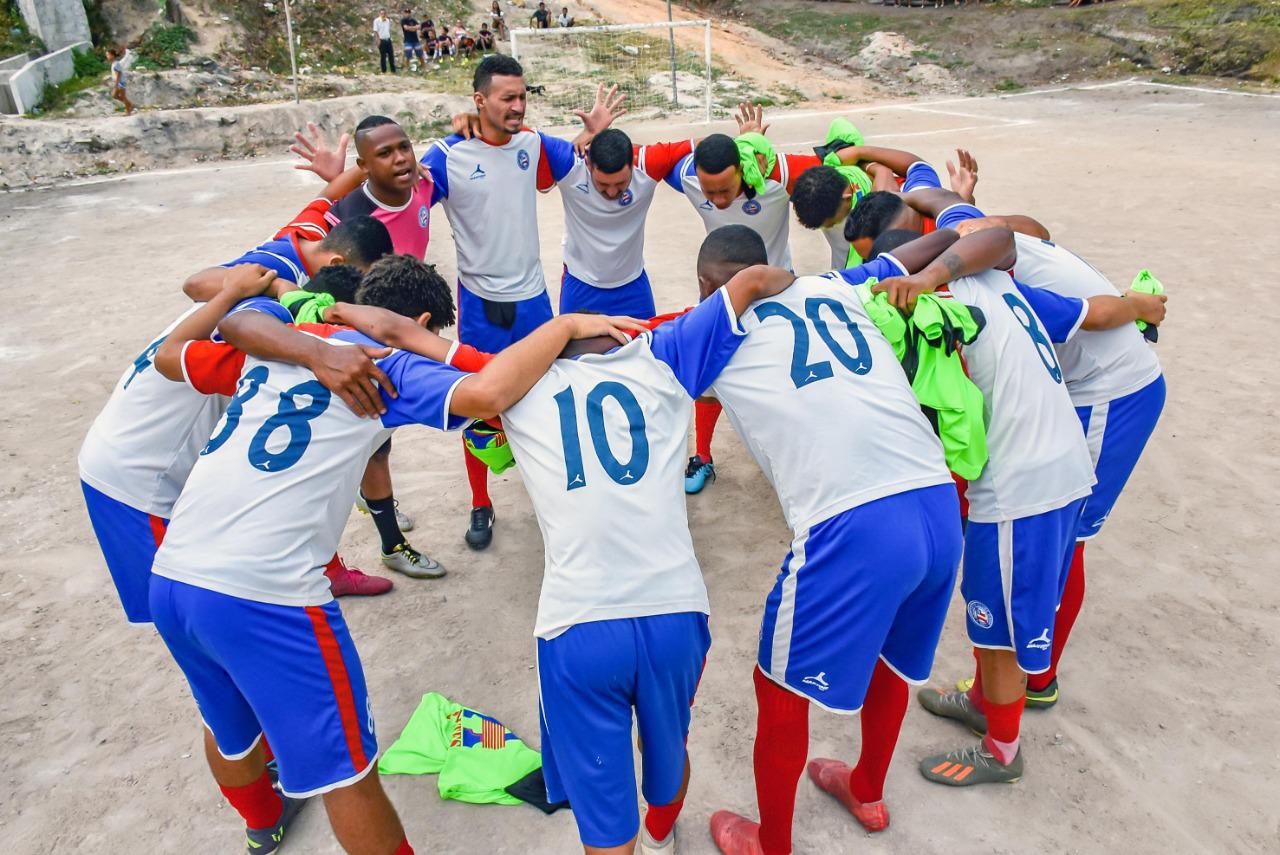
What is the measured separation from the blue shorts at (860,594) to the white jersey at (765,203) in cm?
288

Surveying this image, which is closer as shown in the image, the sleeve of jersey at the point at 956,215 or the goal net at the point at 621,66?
the sleeve of jersey at the point at 956,215

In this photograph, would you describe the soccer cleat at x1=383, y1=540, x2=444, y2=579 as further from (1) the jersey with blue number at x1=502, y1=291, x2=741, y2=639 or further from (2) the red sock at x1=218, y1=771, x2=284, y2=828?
(1) the jersey with blue number at x1=502, y1=291, x2=741, y2=639

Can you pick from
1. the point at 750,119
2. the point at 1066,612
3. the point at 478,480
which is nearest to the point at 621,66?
the point at 750,119

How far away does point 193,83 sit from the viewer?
19016mm

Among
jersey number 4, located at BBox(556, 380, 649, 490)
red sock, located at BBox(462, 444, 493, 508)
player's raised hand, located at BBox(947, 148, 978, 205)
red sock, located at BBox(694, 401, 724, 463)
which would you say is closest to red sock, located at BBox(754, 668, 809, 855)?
jersey number 4, located at BBox(556, 380, 649, 490)

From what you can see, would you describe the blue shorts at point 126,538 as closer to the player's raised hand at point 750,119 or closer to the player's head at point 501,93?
the player's head at point 501,93

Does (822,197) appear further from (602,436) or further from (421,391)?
(421,391)

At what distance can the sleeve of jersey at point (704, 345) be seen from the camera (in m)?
2.76

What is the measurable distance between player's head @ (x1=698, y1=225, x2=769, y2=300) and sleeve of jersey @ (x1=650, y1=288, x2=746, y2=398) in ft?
1.34

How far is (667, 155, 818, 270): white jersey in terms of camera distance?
17.0ft

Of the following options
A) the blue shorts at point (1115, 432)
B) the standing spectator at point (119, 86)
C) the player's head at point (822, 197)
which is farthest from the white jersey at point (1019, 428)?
the standing spectator at point (119, 86)

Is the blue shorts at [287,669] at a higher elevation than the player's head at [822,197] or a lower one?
lower

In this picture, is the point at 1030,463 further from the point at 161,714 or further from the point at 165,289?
the point at 165,289

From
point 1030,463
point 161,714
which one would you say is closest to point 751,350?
point 1030,463
